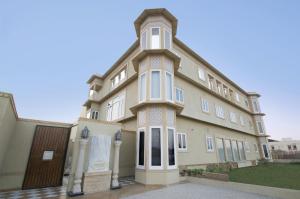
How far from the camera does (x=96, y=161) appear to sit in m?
7.45

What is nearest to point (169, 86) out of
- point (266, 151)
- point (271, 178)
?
point (271, 178)

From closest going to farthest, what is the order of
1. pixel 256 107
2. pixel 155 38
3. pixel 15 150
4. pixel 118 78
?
1. pixel 15 150
2. pixel 155 38
3. pixel 118 78
4. pixel 256 107

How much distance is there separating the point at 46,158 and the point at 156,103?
6.79 meters

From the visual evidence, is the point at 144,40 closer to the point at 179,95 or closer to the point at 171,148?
the point at 179,95

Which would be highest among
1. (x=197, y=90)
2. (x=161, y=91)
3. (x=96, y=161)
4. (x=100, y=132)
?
(x=197, y=90)

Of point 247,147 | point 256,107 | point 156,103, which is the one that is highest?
point 256,107

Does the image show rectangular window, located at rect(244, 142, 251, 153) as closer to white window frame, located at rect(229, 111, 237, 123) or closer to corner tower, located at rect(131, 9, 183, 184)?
white window frame, located at rect(229, 111, 237, 123)

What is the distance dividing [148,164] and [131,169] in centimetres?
286

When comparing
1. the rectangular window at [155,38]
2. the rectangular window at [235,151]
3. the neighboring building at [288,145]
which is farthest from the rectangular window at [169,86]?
the neighboring building at [288,145]

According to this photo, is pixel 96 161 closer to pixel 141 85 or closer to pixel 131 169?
pixel 131 169

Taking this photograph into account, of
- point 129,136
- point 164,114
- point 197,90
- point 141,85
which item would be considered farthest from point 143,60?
point 197,90

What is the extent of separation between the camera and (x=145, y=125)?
9.38 metres

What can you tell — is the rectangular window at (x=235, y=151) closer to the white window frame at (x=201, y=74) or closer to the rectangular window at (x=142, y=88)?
the white window frame at (x=201, y=74)

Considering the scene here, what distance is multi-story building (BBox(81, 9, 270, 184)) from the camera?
917 cm
